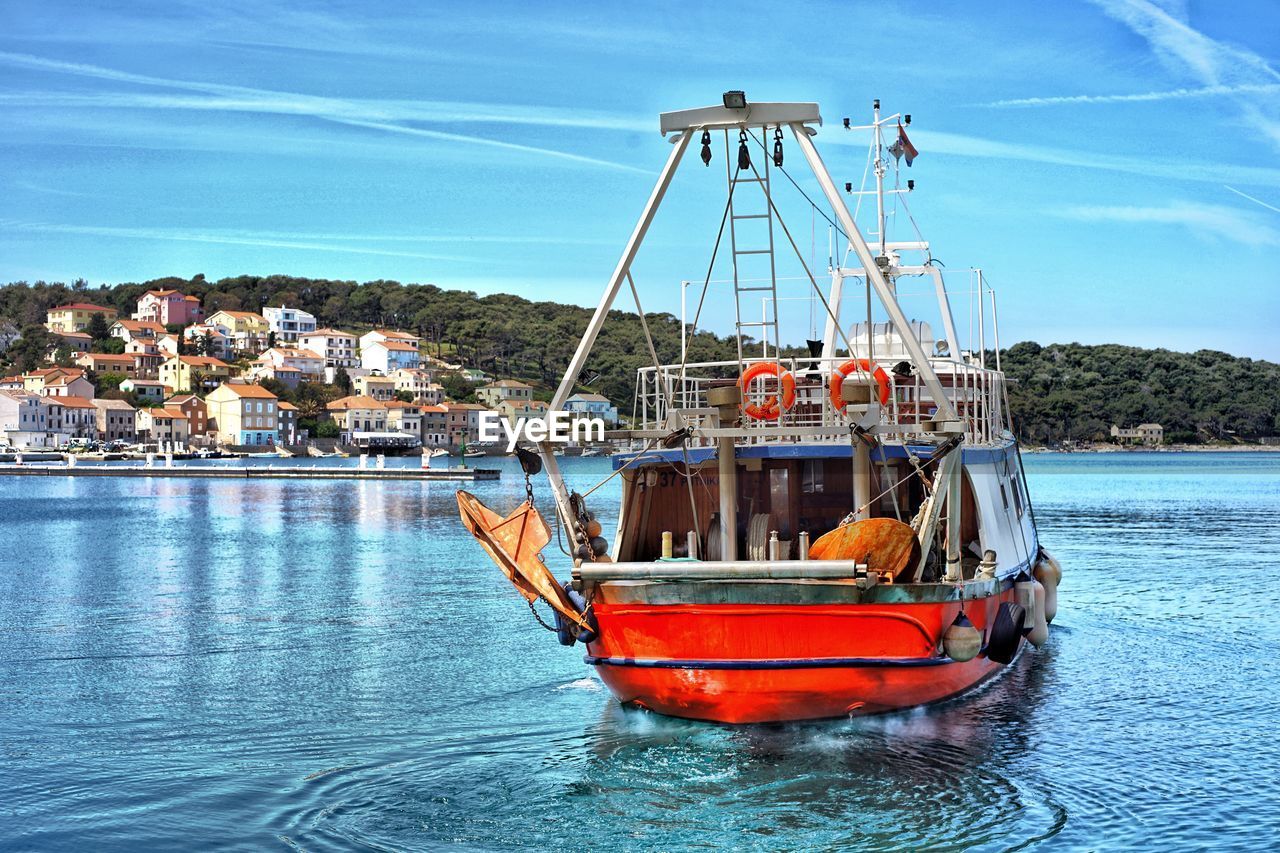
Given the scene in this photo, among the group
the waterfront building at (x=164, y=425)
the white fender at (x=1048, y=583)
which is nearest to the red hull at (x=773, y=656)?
the white fender at (x=1048, y=583)

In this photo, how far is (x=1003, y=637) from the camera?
1630 centimetres

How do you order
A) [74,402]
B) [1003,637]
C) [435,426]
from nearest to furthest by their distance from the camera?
[1003,637] < [74,402] < [435,426]

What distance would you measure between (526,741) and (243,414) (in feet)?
578

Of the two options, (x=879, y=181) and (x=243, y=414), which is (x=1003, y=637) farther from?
(x=243, y=414)

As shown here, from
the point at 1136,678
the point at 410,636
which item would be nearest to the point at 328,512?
the point at 410,636

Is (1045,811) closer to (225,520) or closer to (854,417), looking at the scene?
(854,417)

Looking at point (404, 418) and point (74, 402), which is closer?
point (74, 402)

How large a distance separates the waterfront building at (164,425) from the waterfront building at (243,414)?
528cm

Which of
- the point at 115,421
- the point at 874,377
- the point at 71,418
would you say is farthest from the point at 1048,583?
the point at 115,421

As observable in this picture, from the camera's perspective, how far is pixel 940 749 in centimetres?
1436

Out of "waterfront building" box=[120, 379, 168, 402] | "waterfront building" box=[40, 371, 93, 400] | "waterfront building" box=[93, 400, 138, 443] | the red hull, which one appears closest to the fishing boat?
the red hull

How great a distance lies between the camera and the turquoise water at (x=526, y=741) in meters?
12.0

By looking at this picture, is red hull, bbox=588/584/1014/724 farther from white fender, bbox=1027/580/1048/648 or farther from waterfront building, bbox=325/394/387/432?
waterfront building, bbox=325/394/387/432

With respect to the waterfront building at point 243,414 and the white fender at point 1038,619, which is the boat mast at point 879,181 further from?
the waterfront building at point 243,414
